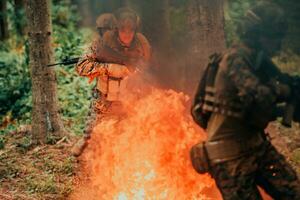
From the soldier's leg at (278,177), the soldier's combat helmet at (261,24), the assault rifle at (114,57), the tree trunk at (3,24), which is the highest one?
the soldier's combat helmet at (261,24)

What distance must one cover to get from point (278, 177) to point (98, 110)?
372cm

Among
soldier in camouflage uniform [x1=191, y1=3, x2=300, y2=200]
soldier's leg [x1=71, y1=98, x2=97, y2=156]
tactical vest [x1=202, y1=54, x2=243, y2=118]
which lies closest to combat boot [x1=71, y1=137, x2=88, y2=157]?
soldier's leg [x1=71, y1=98, x2=97, y2=156]

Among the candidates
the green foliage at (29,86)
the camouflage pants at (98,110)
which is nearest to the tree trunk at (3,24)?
the green foliage at (29,86)

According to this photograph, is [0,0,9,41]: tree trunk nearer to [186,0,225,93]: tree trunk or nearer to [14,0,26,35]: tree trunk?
[14,0,26,35]: tree trunk

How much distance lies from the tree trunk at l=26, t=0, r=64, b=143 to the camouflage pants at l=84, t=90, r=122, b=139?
1.31 metres

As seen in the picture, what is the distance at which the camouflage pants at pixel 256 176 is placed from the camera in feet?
16.0

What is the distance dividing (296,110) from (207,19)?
2.19 meters

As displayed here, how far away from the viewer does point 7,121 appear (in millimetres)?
11523

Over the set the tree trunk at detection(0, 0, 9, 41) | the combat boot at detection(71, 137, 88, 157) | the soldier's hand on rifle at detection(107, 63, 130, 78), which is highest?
the soldier's hand on rifle at detection(107, 63, 130, 78)

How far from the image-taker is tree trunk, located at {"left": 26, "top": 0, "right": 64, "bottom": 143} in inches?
348

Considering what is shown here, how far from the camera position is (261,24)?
4.84 m

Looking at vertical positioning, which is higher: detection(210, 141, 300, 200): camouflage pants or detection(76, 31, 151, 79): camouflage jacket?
detection(76, 31, 151, 79): camouflage jacket

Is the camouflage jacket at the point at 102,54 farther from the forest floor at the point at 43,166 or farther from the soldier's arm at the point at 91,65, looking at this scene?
the forest floor at the point at 43,166

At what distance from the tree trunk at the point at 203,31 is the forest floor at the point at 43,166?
143 centimetres
